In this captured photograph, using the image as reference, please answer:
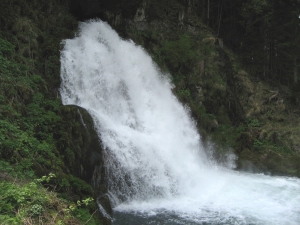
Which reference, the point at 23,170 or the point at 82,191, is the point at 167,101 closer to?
the point at 82,191

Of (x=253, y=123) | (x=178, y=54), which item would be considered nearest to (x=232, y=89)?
(x=253, y=123)

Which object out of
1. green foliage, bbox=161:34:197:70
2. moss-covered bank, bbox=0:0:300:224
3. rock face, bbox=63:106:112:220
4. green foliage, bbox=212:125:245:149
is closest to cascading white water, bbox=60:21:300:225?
rock face, bbox=63:106:112:220

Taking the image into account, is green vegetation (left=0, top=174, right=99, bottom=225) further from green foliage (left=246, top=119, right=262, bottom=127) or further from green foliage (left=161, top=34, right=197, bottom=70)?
green foliage (left=246, top=119, right=262, bottom=127)

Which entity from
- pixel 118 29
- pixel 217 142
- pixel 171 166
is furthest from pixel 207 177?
pixel 118 29

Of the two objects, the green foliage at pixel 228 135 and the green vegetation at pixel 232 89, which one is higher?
the green vegetation at pixel 232 89

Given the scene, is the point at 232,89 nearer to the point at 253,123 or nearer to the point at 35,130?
the point at 253,123

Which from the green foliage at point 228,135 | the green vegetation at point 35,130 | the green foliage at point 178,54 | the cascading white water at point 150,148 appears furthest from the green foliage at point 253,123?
the green vegetation at point 35,130

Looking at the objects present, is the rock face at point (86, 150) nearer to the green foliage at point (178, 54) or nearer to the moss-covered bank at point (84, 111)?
the moss-covered bank at point (84, 111)

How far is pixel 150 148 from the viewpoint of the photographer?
1129 cm

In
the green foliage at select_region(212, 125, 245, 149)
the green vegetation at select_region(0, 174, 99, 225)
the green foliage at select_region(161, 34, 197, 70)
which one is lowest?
the green vegetation at select_region(0, 174, 99, 225)

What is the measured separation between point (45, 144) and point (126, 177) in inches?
128

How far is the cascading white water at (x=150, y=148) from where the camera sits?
968 centimetres

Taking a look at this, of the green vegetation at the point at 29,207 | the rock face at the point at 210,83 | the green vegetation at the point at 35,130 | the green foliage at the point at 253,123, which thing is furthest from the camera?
the green foliage at the point at 253,123

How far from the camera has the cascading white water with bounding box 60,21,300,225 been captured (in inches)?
381
